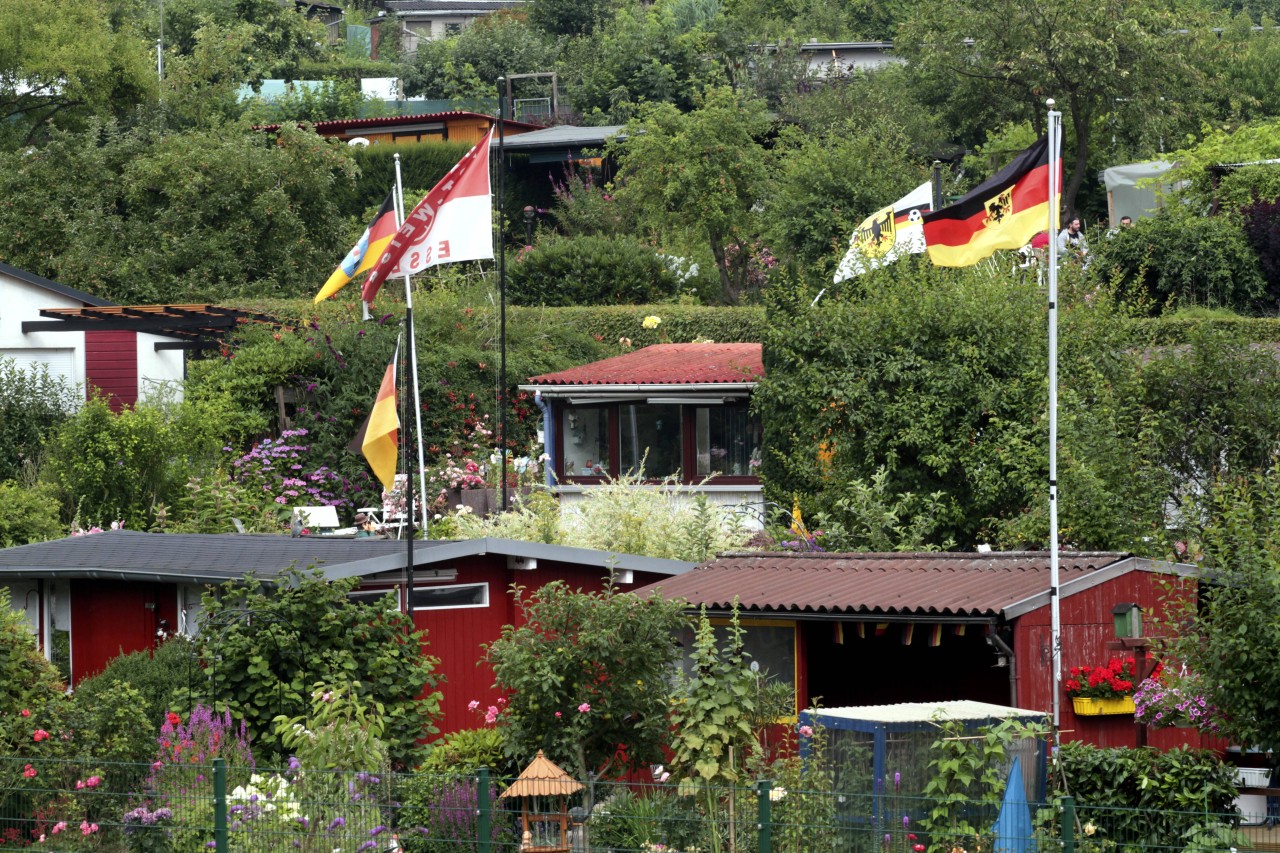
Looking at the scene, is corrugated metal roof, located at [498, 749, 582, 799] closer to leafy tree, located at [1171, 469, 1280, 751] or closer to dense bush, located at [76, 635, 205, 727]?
dense bush, located at [76, 635, 205, 727]

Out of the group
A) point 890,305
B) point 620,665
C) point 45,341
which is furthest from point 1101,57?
point 620,665

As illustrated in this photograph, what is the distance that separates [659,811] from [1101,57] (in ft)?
112

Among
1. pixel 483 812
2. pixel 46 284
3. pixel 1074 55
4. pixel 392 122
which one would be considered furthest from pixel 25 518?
pixel 392 122

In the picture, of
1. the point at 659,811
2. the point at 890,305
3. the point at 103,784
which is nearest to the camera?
the point at 659,811

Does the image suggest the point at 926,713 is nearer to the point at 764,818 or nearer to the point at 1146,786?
the point at 1146,786

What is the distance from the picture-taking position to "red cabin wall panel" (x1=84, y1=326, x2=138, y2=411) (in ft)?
111

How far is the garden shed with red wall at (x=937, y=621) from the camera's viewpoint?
17.1m

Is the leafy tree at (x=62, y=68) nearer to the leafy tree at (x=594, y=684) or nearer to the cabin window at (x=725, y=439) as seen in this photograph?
the cabin window at (x=725, y=439)

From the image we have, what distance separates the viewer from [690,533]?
76.5 ft

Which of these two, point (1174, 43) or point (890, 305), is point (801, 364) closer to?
point (890, 305)

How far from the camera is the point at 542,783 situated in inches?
582

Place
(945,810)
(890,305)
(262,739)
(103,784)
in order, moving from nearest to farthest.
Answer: (945,810)
(103,784)
(262,739)
(890,305)

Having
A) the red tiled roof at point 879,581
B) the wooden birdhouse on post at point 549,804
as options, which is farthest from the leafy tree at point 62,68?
the wooden birdhouse on post at point 549,804

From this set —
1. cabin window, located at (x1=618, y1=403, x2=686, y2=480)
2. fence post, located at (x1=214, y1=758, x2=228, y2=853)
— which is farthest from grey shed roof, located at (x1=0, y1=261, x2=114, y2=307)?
fence post, located at (x1=214, y1=758, x2=228, y2=853)
